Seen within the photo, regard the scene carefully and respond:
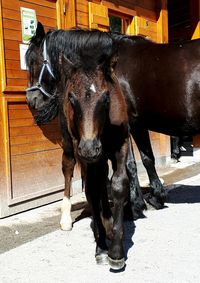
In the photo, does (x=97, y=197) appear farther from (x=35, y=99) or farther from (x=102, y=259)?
(x=35, y=99)

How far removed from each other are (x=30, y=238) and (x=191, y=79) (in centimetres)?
234

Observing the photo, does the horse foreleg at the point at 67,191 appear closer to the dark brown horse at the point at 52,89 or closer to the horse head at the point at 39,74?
the dark brown horse at the point at 52,89

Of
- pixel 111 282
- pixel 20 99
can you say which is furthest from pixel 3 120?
pixel 111 282

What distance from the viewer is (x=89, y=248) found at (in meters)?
3.99

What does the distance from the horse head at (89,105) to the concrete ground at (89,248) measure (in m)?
1.00

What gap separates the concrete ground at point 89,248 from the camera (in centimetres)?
337

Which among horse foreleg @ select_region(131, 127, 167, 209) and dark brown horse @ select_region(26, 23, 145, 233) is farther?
horse foreleg @ select_region(131, 127, 167, 209)

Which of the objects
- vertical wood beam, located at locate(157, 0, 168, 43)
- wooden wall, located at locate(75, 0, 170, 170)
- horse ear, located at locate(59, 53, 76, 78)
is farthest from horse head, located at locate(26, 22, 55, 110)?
vertical wood beam, located at locate(157, 0, 168, 43)

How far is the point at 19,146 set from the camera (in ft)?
17.7

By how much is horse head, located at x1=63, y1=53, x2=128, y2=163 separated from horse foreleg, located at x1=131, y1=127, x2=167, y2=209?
202 centimetres

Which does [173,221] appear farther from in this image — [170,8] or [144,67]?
[170,8]

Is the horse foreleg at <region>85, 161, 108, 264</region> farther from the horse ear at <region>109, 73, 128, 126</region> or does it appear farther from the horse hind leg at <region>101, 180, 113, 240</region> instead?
the horse ear at <region>109, 73, 128, 126</region>

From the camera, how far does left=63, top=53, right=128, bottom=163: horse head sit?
117 inches

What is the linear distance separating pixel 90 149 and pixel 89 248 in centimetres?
139
